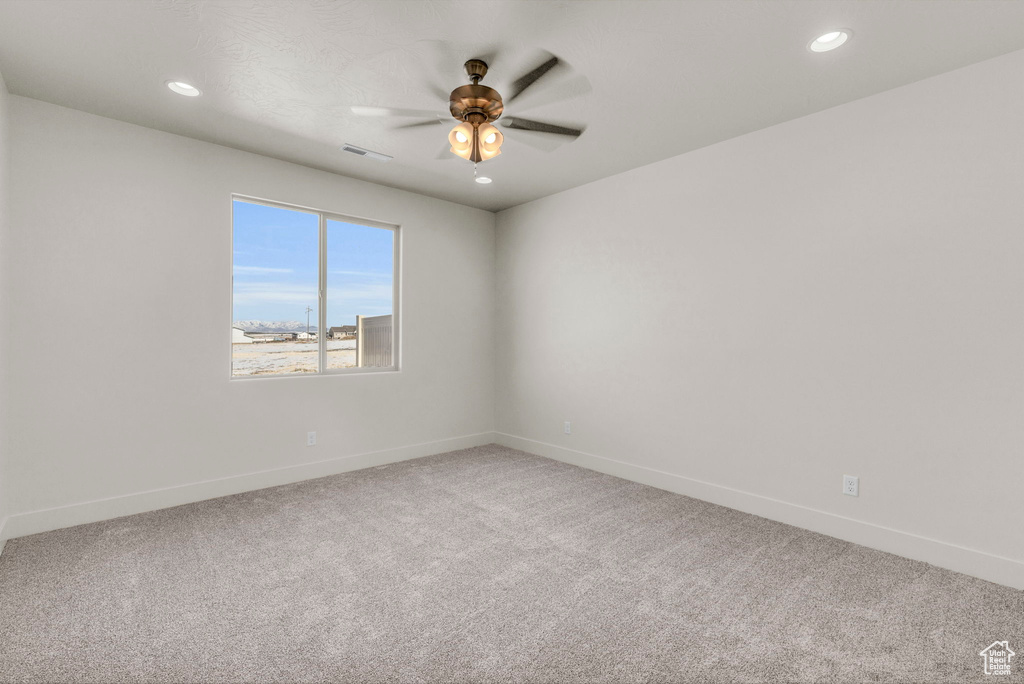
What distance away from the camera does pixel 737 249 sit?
3.28 metres

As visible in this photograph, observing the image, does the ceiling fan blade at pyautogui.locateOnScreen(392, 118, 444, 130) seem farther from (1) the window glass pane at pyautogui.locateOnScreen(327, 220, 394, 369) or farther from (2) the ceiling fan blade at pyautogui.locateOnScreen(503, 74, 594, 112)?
(1) the window glass pane at pyautogui.locateOnScreen(327, 220, 394, 369)

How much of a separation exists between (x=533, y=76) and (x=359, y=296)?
265 cm

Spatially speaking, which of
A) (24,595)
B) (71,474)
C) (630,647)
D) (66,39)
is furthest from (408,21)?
(71,474)

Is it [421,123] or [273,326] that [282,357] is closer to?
[273,326]

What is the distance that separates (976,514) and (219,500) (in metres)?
4.53

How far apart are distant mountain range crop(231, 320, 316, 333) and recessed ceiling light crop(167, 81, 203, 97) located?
5.18ft

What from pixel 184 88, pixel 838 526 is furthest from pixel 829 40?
pixel 184 88

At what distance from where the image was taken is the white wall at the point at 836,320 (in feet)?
7.70

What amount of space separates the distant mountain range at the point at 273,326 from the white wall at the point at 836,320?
8.07 feet

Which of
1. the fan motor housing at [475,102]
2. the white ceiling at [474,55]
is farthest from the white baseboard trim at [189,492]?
the fan motor housing at [475,102]

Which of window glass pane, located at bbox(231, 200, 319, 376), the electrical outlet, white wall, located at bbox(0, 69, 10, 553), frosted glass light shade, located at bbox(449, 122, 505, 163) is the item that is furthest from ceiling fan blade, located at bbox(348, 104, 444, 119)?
the electrical outlet

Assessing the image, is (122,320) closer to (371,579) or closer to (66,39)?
(66,39)

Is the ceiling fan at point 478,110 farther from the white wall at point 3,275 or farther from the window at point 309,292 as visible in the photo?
the white wall at point 3,275

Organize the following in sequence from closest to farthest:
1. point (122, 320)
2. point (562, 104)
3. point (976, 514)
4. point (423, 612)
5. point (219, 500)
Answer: point (423, 612), point (976, 514), point (562, 104), point (122, 320), point (219, 500)
